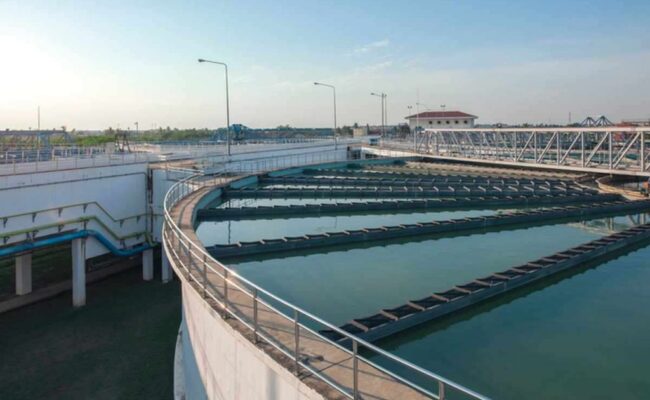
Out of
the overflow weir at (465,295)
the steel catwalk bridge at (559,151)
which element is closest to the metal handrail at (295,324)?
the overflow weir at (465,295)

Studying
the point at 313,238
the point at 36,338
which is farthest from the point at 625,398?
the point at 36,338

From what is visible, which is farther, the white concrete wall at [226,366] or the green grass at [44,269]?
the green grass at [44,269]

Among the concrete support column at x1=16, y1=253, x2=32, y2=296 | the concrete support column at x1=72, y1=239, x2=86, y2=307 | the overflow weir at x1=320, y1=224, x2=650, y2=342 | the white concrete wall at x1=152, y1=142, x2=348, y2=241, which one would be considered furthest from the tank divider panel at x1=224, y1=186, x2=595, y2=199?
the overflow weir at x1=320, y1=224, x2=650, y2=342

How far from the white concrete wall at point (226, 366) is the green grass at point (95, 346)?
6898 millimetres

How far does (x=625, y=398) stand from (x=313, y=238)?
343 inches

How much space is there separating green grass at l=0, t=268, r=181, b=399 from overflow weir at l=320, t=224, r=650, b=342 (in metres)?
10.2

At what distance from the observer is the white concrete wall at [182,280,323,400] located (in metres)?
5.71

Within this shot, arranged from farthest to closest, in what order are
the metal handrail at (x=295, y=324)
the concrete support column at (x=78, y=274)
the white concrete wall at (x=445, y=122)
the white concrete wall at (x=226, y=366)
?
the white concrete wall at (x=445, y=122) → the concrete support column at (x=78, y=274) → the white concrete wall at (x=226, y=366) → the metal handrail at (x=295, y=324)

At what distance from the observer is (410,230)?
582 inches

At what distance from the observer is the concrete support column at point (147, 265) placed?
26219 millimetres

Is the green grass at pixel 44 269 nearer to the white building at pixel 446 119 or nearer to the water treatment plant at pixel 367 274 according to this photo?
the water treatment plant at pixel 367 274

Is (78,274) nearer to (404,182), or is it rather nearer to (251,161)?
(251,161)

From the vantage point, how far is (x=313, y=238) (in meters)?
13.5

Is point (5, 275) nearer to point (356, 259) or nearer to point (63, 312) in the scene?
point (63, 312)
